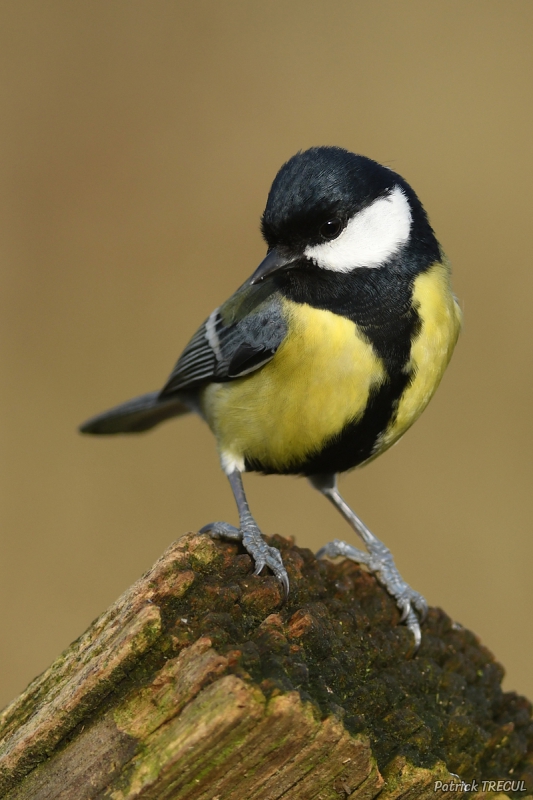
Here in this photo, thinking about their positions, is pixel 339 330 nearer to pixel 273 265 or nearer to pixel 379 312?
pixel 379 312

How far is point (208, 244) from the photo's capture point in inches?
197

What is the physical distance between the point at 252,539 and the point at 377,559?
0.61m

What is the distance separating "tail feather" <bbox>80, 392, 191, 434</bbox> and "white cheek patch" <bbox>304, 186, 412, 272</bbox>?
1.15 meters

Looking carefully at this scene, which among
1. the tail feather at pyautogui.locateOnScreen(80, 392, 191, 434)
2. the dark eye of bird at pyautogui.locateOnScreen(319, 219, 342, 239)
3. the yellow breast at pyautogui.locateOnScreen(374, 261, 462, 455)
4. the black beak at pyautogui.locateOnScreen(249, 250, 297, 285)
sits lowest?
the yellow breast at pyautogui.locateOnScreen(374, 261, 462, 455)

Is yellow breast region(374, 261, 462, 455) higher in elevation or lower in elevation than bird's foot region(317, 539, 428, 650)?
higher

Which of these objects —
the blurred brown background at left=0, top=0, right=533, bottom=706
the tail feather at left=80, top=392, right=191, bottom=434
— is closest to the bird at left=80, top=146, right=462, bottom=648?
the tail feather at left=80, top=392, right=191, bottom=434

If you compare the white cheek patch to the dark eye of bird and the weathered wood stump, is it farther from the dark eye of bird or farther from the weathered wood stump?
the weathered wood stump

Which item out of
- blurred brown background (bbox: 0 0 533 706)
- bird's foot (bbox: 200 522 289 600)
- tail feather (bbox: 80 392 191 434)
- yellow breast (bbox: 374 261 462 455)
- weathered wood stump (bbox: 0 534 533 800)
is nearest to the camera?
weathered wood stump (bbox: 0 534 533 800)

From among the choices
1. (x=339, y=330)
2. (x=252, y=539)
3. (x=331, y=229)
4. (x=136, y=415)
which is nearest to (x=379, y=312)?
(x=339, y=330)

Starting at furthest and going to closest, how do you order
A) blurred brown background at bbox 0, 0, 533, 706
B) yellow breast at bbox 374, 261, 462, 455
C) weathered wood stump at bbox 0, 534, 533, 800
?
blurred brown background at bbox 0, 0, 533, 706 → yellow breast at bbox 374, 261, 462, 455 → weathered wood stump at bbox 0, 534, 533, 800

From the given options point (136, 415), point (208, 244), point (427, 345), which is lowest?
point (427, 345)

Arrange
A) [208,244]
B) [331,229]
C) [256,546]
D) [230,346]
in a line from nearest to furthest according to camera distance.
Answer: [256,546], [331,229], [230,346], [208,244]

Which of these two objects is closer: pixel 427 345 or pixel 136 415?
pixel 427 345

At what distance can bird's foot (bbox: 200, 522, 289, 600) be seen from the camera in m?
1.89
